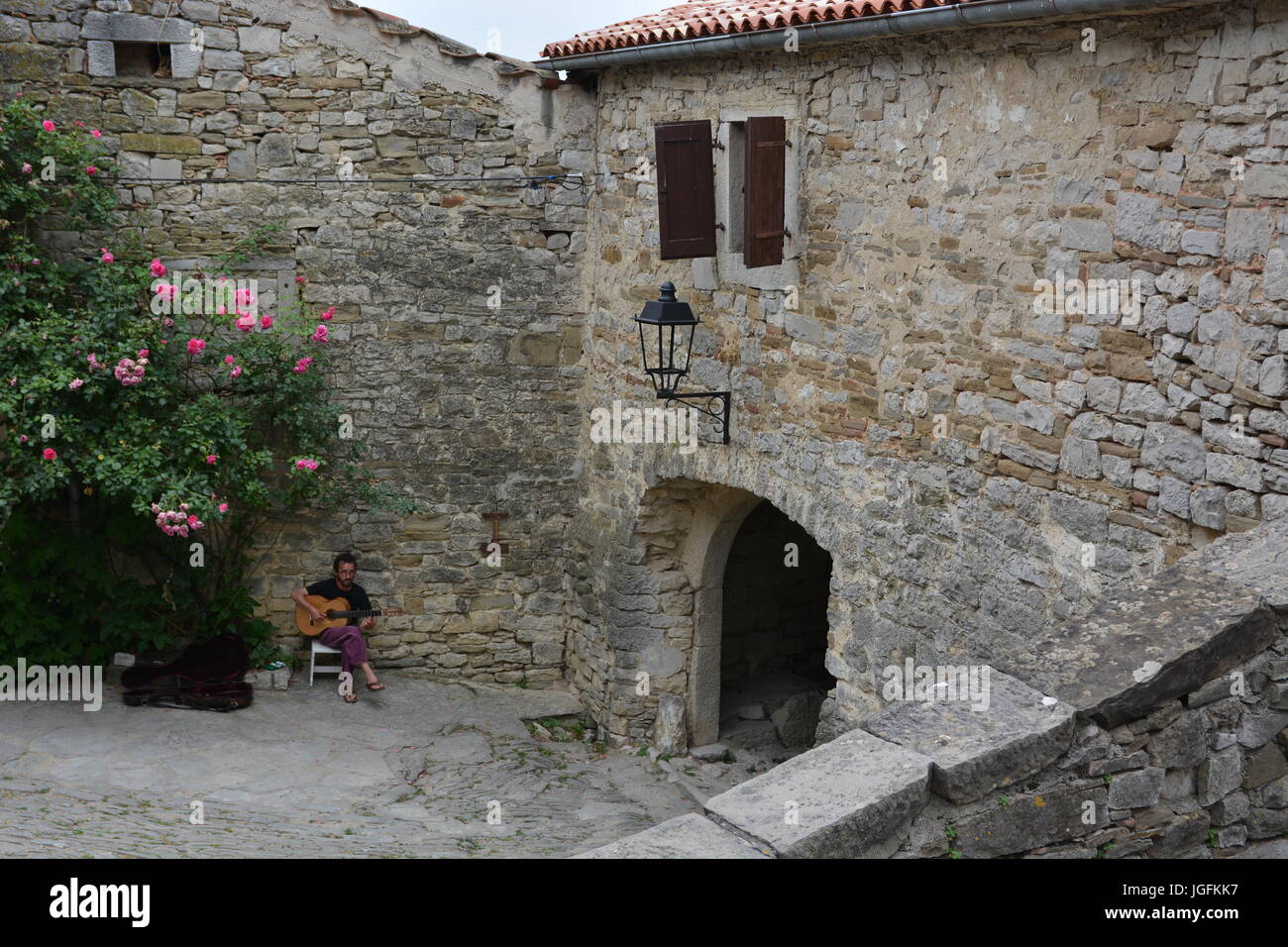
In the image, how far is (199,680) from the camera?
883cm

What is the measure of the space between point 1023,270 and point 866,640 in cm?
212

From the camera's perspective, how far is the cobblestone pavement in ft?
21.3

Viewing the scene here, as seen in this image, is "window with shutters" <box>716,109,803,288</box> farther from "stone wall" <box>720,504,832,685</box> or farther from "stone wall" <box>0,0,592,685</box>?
"stone wall" <box>720,504,832,685</box>

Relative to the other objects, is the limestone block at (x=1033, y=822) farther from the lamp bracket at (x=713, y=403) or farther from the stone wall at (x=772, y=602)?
the stone wall at (x=772, y=602)

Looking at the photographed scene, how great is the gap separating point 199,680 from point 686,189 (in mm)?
4272

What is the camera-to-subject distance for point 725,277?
7941 millimetres

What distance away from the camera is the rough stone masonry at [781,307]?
5.27 meters

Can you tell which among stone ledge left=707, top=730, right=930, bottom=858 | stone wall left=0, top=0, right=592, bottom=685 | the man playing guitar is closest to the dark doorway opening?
stone wall left=0, top=0, right=592, bottom=685

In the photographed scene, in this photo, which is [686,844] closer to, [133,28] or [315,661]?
[315,661]

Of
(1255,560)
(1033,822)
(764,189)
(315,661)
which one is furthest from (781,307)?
(1033,822)

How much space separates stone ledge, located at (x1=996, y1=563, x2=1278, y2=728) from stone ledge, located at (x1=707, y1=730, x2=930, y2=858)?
1.86 ft

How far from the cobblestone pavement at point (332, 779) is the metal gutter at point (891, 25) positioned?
13.3 ft

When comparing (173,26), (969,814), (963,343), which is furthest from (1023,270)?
Result: (173,26)

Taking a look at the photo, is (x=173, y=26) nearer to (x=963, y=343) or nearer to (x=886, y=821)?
(x=963, y=343)
